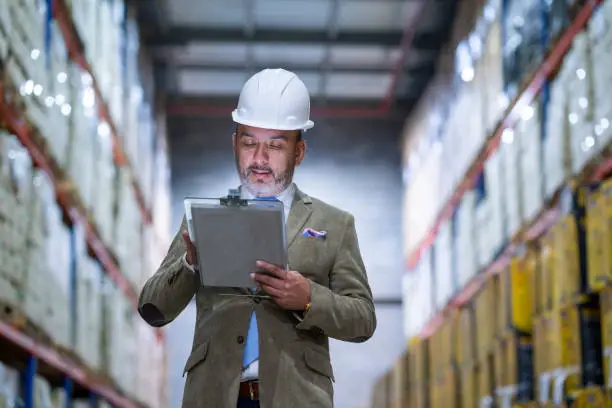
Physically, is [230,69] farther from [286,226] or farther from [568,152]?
[286,226]

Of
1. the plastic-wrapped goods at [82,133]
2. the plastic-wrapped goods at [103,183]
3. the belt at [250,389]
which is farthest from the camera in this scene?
the plastic-wrapped goods at [103,183]

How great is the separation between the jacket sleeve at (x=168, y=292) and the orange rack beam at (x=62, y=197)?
10.1 feet

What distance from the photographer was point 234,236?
274 cm

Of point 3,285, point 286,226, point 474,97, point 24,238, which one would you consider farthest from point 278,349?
point 474,97

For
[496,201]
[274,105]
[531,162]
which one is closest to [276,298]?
[274,105]

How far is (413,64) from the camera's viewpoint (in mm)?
15383

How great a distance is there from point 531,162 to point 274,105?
198 inches

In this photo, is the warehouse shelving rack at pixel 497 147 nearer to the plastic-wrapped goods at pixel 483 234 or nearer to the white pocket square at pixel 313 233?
the plastic-wrapped goods at pixel 483 234

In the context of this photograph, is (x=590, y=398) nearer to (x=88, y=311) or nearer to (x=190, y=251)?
(x=190, y=251)

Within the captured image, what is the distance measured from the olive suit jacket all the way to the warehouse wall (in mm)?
13075

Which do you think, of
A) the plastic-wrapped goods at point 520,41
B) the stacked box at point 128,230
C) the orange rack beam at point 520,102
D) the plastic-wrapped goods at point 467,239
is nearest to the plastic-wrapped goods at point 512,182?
the orange rack beam at point 520,102

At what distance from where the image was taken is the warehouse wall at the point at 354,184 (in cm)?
1616

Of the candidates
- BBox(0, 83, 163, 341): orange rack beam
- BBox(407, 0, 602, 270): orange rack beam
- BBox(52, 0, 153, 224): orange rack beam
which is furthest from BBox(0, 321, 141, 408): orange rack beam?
BBox(407, 0, 602, 270): orange rack beam

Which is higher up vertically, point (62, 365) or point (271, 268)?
point (62, 365)
